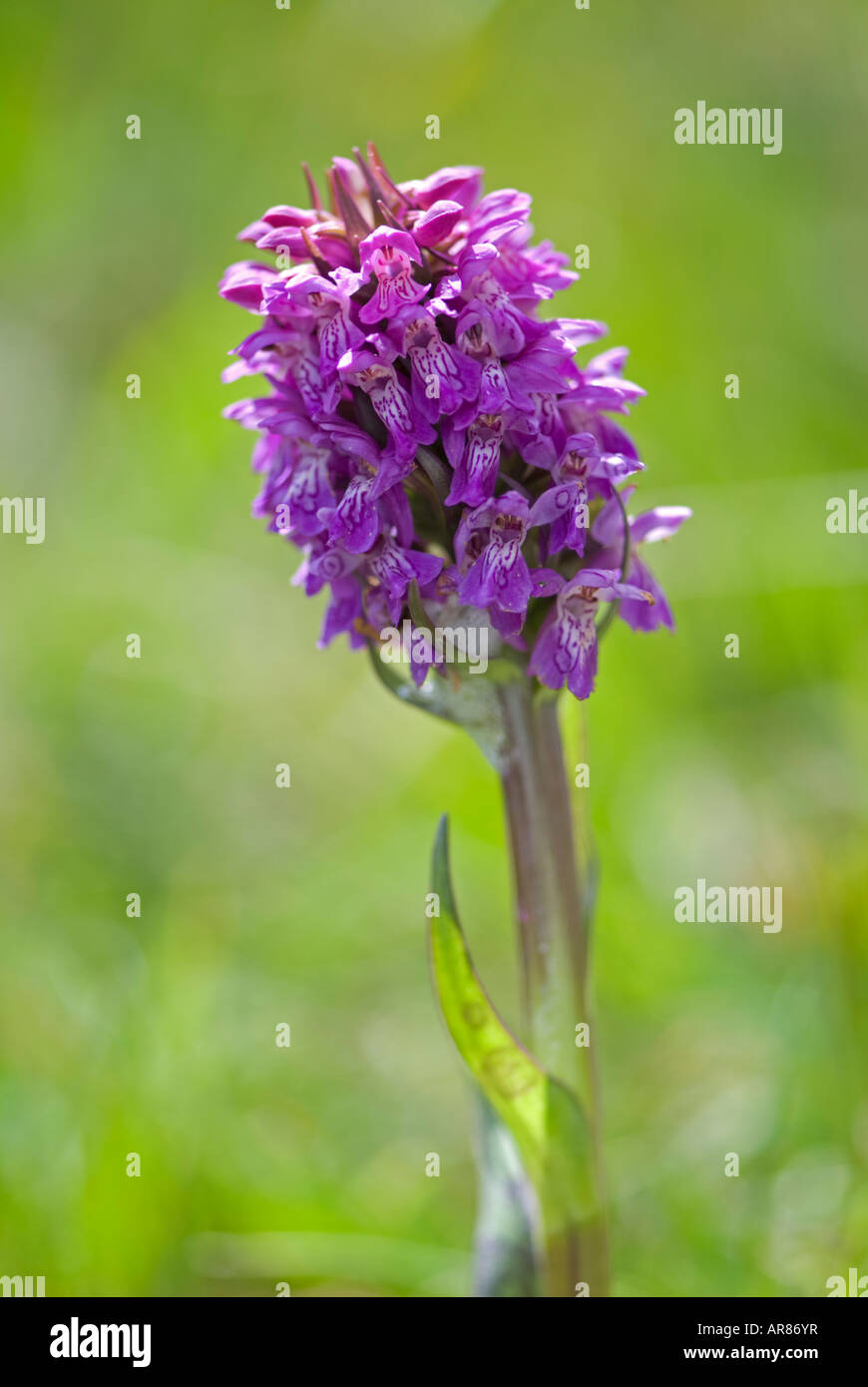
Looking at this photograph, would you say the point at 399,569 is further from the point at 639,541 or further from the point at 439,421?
the point at 639,541

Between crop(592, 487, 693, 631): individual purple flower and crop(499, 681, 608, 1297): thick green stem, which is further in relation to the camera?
crop(499, 681, 608, 1297): thick green stem

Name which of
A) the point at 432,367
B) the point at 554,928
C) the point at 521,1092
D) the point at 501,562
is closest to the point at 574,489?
the point at 501,562

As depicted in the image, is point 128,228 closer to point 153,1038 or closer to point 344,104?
point 344,104

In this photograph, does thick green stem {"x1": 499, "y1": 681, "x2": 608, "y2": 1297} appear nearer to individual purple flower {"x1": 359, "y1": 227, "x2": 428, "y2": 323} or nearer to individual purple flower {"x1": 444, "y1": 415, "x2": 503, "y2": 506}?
individual purple flower {"x1": 444, "y1": 415, "x2": 503, "y2": 506}

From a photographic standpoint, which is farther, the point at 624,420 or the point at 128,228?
the point at 128,228

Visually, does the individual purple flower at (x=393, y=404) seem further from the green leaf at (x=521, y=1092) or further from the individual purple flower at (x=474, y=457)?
the green leaf at (x=521, y=1092)

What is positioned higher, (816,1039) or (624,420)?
(624,420)

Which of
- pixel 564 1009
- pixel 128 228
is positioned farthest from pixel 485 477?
pixel 128 228

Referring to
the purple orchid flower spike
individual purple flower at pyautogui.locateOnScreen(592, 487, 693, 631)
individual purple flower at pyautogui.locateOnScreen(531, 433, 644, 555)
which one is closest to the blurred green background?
the purple orchid flower spike
